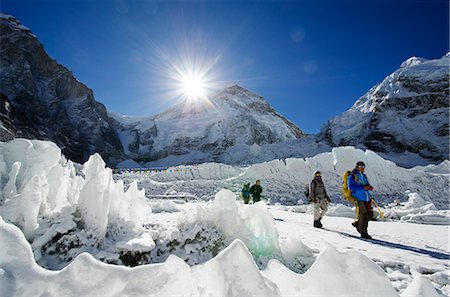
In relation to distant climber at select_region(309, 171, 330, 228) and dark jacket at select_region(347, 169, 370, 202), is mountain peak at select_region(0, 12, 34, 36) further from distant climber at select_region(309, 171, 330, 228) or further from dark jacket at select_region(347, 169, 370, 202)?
dark jacket at select_region(347, 169, 370, 202)

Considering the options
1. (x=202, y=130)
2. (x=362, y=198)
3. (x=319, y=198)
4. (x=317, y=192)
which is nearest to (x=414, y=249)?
(x=362, y=198)

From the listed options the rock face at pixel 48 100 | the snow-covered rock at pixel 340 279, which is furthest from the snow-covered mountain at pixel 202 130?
the snow-covered rock at pixel 340 279

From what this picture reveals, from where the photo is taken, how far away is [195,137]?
71.8 meters

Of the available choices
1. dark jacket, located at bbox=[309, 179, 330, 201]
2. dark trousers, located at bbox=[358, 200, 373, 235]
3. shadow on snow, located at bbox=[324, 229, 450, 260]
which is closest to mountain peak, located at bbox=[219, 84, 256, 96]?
dark jacket, located at bbox=[309, 179, 330, 201]

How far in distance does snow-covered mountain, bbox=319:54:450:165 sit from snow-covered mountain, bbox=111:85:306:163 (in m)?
25.0

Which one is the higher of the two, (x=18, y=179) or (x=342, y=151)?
(x=342, y=151)

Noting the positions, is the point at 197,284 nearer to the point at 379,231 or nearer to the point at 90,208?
the point at 90,208

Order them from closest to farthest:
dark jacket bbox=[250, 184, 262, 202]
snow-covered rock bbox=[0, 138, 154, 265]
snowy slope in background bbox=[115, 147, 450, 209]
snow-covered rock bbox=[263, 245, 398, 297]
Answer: snow-covered rock bbox=[263, 245, 398, 297] < snow-covered rock bbox=[0, 138, 154, 265] < dark jacket bbox=[250, 184, 262, 202] < snowy slope in background bbox=[115, 147, 450, 209]

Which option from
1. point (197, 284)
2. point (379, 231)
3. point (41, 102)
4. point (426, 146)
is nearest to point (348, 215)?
point (379, 231)

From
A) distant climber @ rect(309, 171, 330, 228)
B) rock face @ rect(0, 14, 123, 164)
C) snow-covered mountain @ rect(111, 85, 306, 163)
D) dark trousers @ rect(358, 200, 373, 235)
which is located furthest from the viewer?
snow-covered mountain @ rect(111, 85, 306, 163)

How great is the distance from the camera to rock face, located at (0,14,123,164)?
157 ft

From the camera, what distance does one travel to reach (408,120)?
45.3 meters

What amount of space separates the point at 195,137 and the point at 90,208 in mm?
68300

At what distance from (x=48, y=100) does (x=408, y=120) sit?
70699 millimetres
